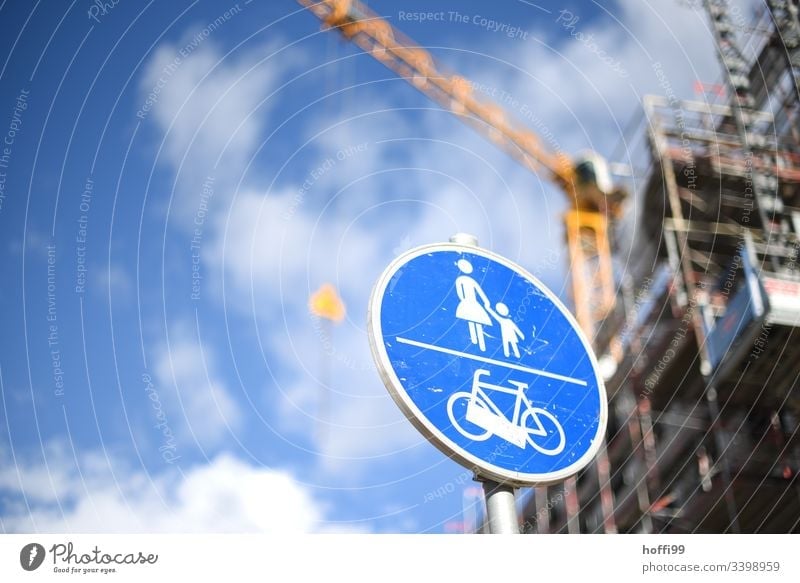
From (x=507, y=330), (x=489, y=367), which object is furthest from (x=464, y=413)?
(x=507, y=330)

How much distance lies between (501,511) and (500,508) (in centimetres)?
2

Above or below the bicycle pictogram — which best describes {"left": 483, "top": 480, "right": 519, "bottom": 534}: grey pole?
below

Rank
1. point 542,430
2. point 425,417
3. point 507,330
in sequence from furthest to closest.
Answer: point 507,330
point 542,430
point 425,417

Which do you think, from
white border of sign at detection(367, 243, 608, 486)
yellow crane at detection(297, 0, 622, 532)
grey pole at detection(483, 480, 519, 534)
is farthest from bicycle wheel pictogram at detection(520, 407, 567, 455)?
yellow crane at detection(297, 0, 622, 532)

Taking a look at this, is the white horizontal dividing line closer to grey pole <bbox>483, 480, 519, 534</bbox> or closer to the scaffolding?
grey pole <bbox>483, 480, 519, 534</bbox>

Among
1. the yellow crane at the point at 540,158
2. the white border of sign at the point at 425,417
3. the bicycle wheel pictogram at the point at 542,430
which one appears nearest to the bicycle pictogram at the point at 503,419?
the bicycle wheel pictogram at the point at 542,430

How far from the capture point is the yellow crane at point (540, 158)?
4234cm

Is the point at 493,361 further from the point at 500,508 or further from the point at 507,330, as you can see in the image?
the point at 500,508

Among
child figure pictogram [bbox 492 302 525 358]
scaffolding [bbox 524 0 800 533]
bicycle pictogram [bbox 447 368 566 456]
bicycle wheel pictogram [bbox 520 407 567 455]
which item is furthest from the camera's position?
scaffolding [bbox 524 0 800 533]

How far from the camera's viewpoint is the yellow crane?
4234 centimetres

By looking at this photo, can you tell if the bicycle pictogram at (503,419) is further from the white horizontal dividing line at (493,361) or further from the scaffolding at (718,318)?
the scaffolding at (718,318)

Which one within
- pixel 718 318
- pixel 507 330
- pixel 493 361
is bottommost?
pixel 718 318

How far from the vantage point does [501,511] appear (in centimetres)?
375

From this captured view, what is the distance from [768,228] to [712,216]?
5.06 metres
